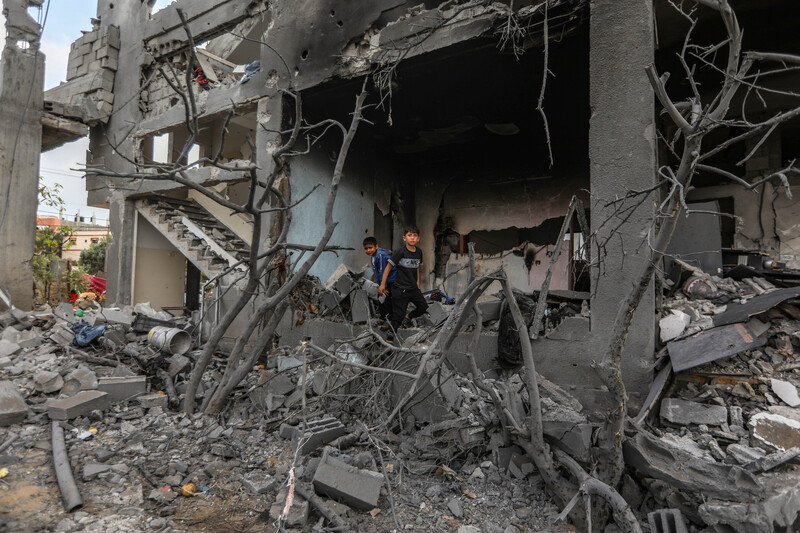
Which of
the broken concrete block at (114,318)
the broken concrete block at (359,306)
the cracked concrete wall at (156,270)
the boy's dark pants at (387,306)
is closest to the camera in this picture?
the boy's dark pants at (387,306)

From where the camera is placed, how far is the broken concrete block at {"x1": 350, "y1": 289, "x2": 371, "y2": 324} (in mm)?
6814

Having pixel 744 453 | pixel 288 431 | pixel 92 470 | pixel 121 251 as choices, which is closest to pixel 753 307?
pixel 744 453

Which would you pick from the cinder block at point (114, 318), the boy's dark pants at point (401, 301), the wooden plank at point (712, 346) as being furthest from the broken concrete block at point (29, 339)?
the wooden plank at point (712, 346)

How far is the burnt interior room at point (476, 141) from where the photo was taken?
6.55m

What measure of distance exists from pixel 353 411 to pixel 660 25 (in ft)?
20.9

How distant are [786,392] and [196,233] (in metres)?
9.50

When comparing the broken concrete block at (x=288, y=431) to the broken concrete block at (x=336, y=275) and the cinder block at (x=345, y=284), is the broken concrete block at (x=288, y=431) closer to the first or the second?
the cinder block at (x=345, y=284)

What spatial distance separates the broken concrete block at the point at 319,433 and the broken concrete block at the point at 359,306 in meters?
2.43

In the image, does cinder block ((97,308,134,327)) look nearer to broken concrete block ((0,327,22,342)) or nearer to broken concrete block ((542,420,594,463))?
broken concrete block ((0,327,22,342))

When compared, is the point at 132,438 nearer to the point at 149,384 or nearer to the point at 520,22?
the point at 149,384

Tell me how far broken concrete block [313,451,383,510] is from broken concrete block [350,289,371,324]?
11.3ft

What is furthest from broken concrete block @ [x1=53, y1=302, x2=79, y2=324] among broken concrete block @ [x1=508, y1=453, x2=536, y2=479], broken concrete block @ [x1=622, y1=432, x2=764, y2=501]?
broken concrete block @ [x1=622, y1=432, x2=764, y2=501]

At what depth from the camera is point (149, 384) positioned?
5.55 m

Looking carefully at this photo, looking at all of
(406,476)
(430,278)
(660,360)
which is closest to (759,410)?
(660,360)
